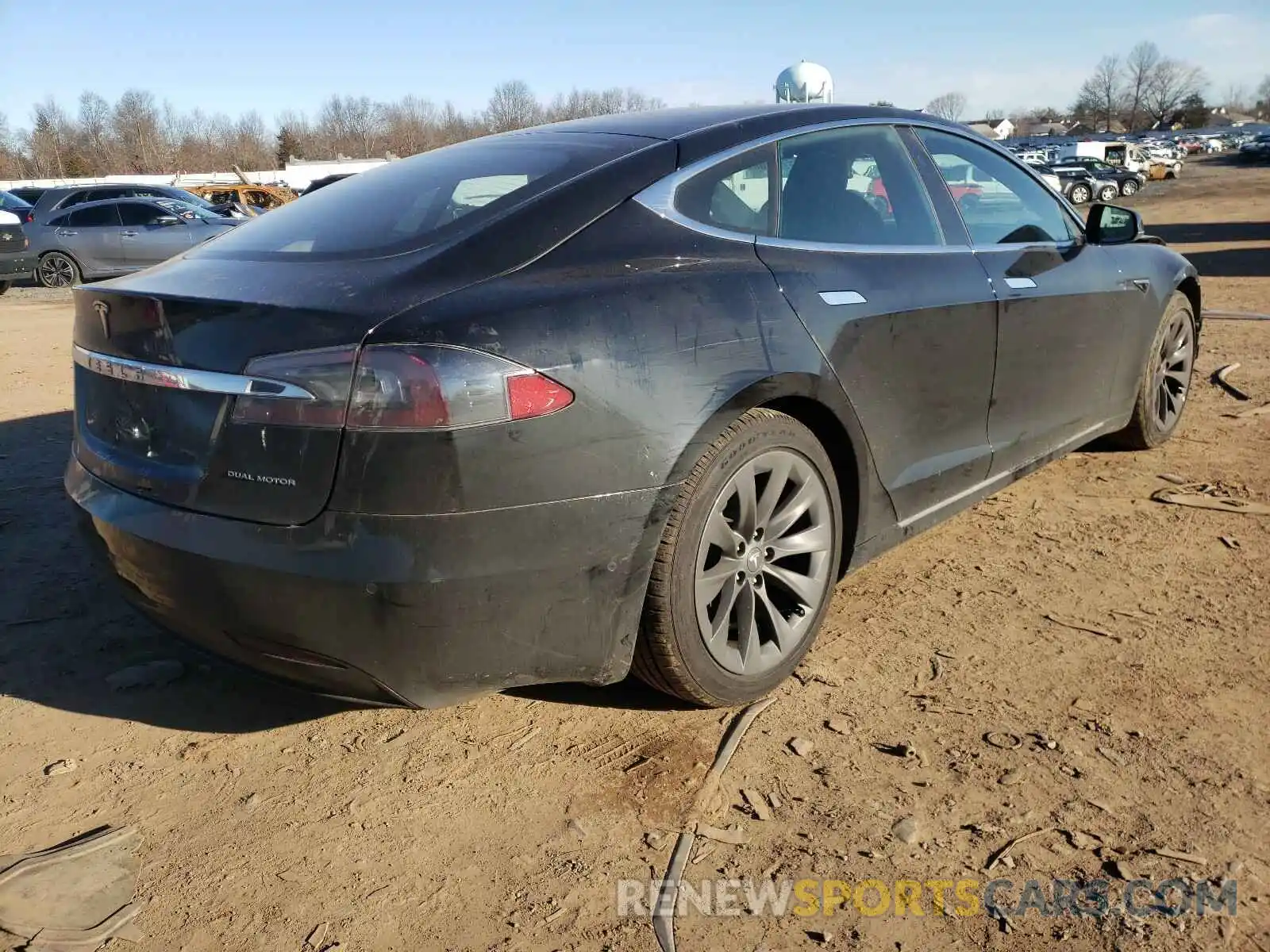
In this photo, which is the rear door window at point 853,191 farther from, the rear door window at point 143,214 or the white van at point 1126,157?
the white van at point 1126,157

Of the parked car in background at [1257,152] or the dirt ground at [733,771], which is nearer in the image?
the dirt ground at [733,771]

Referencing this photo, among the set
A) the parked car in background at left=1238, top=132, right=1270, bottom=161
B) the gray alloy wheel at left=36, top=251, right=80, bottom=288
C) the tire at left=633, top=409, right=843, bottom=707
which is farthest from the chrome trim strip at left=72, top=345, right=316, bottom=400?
the parked car in background at left=1238, top=132, right=1270, bottom=161

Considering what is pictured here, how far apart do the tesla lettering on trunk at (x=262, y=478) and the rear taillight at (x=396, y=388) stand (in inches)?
4.7

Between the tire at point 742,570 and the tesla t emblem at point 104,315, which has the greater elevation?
the tesla t emblem at point 104,315

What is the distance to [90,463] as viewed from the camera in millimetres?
2666

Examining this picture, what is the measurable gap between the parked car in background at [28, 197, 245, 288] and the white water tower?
16239mm

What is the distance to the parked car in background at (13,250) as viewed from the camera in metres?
15.0

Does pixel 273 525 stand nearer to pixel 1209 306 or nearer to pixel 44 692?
pixel 44 692

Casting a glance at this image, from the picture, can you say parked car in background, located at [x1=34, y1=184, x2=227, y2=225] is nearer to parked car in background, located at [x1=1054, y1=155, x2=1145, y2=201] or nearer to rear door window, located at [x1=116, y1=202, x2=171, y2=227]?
rear door window, located at [x1=116, y1=202, x2=171, y2=227]

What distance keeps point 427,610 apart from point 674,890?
775mm

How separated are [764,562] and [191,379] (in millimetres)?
1488

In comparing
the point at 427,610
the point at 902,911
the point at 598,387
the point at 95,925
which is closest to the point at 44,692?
the point at 95,925

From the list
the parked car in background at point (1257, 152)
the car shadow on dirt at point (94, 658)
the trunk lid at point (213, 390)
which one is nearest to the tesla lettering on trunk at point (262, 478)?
the trunk lid at point (213, 390)

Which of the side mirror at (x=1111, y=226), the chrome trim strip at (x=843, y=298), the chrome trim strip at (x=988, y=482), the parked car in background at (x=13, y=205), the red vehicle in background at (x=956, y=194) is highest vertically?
the red vehicle in background at (x=956, y=194)
